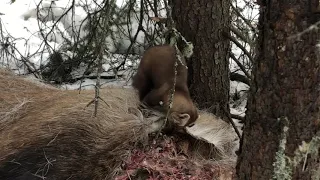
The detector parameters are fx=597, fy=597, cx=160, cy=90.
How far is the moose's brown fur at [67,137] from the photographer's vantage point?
273cm

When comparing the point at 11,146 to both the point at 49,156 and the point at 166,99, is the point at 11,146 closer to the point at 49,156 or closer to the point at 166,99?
the point at 49,156

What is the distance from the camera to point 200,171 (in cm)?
283

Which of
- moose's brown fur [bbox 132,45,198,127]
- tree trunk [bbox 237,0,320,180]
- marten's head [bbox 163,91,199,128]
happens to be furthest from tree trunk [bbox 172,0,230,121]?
tree trunk [bbox 237,0,320,180]

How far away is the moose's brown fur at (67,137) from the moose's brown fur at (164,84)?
0.09 metres

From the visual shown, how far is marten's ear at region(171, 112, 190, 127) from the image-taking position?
2.92 metres

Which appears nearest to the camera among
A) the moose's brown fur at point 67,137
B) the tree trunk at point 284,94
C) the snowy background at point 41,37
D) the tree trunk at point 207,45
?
the tree trunk at point 284,94

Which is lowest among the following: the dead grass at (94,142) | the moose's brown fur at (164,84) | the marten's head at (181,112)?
the dead grass at (94,142)

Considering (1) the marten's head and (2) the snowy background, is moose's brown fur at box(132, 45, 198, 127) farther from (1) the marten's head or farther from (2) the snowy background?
(2) the snowy background

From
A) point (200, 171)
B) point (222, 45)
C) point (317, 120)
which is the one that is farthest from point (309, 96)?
point (222, 45)

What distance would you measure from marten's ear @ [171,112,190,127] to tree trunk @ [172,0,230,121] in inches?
27.0

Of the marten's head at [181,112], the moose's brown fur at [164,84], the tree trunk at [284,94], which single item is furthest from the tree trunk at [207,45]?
the tree trunk at [284,94]

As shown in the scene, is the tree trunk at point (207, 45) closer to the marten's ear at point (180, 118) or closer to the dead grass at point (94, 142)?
the dead grass at point (94, 142)

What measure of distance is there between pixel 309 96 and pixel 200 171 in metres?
1.08

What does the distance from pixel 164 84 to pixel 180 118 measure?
20 cm
